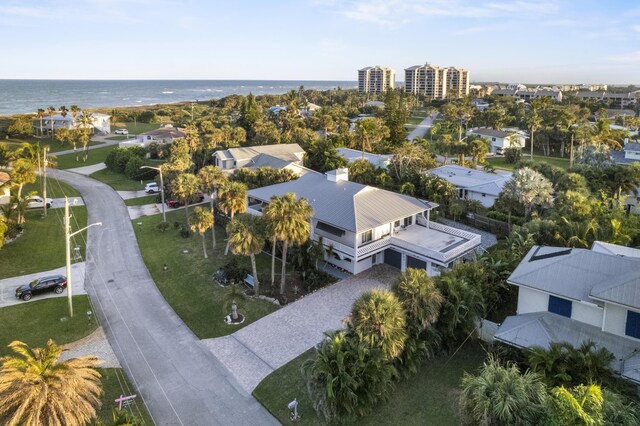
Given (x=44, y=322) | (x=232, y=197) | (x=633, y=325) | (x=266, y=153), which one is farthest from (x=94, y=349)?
(x=266, y=153)

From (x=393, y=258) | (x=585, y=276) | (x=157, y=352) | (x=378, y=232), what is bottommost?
(x=157, y=352)

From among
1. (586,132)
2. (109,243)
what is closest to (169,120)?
(109,243)

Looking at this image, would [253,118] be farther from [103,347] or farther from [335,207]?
[103,347]

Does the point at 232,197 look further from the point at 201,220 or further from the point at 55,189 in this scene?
the point at 55,189

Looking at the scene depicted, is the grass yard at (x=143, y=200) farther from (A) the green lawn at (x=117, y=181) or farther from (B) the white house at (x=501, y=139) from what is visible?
(B) the white house at (x=501, y=139)

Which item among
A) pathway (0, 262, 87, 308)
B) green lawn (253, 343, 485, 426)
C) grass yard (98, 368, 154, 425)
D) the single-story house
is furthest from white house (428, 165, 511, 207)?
grass yard (98, 368, 154, 425)

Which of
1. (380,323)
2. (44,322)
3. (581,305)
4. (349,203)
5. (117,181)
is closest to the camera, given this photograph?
(380,323)

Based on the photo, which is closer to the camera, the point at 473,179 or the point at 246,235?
the point at 246,235

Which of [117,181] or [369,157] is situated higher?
[369,157]

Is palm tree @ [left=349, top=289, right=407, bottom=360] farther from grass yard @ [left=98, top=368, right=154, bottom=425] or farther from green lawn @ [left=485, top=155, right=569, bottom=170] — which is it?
green lawn @ [left=485, top=155, right=569, bottom=170]
